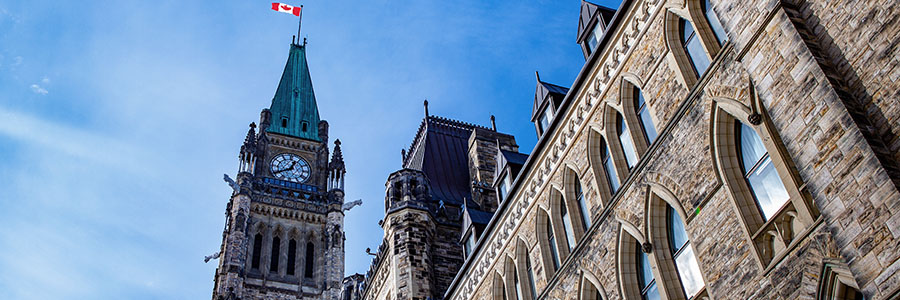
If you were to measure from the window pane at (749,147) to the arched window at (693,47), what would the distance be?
1430 millimetres

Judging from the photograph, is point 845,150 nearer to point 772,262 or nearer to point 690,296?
point 772,262

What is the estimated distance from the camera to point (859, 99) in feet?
32.9

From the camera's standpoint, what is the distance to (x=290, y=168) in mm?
75188

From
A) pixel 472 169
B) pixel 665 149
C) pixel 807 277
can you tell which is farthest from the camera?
pixel 472 169

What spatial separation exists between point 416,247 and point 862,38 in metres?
19.6

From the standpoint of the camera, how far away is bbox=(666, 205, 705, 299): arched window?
42.0ft

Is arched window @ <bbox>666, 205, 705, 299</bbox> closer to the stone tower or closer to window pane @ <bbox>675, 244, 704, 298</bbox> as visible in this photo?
window pane @ <bbox>675, 244, 704, 298</bbox>

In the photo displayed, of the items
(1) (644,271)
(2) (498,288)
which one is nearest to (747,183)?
(1) (644,271)

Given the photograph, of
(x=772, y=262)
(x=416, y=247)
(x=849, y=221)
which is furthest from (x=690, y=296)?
(x=416, y=247)

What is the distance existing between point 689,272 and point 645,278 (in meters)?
1.27

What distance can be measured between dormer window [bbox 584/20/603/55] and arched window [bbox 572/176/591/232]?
2.80m

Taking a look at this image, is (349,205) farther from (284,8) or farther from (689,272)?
(689,272)

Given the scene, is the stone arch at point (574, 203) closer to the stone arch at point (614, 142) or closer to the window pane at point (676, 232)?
the stone arch at point (614, 142)

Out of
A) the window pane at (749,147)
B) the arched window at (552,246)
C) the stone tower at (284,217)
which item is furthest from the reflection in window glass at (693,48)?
the stone tower at (284,217)
